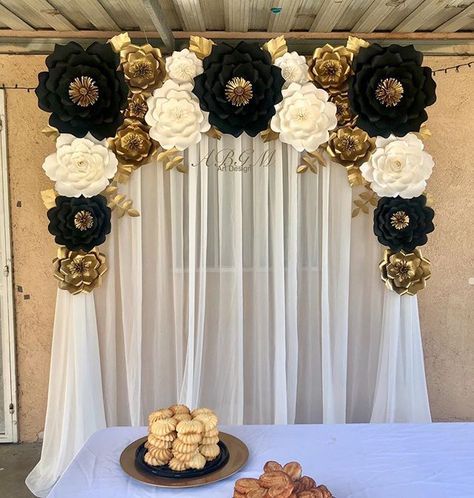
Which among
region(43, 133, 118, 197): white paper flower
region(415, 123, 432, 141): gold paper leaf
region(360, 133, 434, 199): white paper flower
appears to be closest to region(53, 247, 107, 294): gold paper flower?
region(43, 133, 118, 197): white paper flower

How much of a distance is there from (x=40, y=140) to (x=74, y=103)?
1.97 ft

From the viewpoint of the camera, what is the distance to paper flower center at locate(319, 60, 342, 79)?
9.17ft

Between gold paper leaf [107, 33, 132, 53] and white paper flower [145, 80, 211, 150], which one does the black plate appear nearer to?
white paper flower [145, 80, 211, 150]

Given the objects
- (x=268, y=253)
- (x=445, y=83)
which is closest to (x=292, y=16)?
(x=445, y=83)

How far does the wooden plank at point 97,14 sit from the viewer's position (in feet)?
8.44

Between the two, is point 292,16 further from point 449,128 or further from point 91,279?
point 91,279

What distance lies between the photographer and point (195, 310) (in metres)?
2.98

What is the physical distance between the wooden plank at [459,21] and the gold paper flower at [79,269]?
239 cm

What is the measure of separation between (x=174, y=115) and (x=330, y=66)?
0.90 meters

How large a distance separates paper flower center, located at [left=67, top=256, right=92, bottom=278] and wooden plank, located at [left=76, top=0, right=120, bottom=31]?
4.34ft

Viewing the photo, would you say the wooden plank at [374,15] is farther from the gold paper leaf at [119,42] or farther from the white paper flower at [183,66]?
the gold paper leaf at [119,42]

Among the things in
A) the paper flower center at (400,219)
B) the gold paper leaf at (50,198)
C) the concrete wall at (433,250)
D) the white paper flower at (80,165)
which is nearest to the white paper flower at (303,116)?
the paper flower center at (400,219)

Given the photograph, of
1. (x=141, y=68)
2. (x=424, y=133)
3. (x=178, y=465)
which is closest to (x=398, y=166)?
(x=424, y=133)

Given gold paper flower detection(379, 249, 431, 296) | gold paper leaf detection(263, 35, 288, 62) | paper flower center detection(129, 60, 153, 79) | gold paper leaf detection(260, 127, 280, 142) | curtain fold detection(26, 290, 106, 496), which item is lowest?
curtain fold detection(26, 290, 106, 496)
